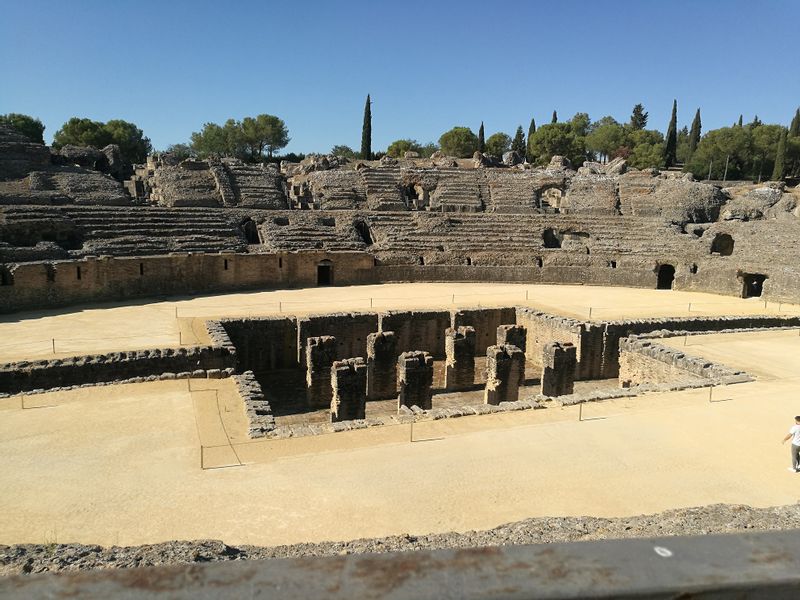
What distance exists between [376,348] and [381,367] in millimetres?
582

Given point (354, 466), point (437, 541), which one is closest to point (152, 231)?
point (354, 466)

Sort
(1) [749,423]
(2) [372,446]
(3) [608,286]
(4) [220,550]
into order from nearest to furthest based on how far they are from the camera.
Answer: (4) [220,550]
(2) [372,446]
(1) [749,423]
(3) [608,286]

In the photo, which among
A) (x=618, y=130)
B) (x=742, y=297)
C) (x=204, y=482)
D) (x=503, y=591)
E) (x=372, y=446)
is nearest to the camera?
(x=503, y=591)

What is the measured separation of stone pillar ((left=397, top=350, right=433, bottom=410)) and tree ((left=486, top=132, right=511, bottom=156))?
52.6 metres

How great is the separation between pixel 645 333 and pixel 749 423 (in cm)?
733

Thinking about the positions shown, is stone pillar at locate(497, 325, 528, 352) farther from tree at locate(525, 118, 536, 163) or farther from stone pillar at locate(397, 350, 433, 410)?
tree at locate(525, 118, 536, 163)

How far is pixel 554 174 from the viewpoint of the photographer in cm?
3497

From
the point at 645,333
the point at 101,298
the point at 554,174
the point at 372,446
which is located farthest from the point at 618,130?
the point at 372,446

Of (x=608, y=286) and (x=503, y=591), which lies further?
(x=608, y=286)

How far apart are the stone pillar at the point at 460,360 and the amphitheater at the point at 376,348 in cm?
8

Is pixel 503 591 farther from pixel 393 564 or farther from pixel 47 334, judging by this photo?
pixel 47 334

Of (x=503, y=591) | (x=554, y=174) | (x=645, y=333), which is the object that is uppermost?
(x=554, y=174)

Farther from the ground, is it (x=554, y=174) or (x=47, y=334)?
(x=554, y=174)

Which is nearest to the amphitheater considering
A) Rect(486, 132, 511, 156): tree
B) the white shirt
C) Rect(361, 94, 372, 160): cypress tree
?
the white shirt
